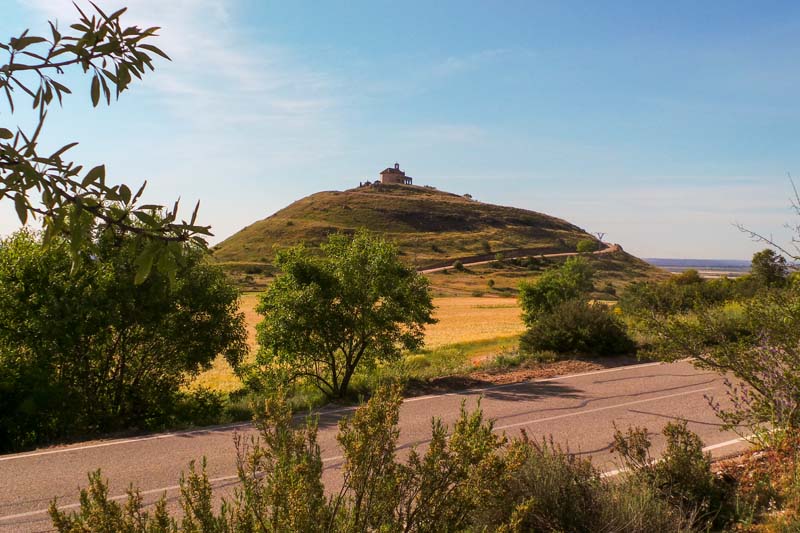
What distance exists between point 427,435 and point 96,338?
6.00 m

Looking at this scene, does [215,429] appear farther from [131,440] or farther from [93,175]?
[93,175]

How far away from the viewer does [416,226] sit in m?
138

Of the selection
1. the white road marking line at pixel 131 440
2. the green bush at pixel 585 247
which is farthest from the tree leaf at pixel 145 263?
the green bush at pixel 585 247

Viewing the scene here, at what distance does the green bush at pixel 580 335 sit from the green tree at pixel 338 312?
4221 mm

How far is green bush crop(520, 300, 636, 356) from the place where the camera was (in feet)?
53.0

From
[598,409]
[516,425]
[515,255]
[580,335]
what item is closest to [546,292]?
[580,335]

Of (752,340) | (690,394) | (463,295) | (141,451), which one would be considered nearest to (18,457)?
(141,451)

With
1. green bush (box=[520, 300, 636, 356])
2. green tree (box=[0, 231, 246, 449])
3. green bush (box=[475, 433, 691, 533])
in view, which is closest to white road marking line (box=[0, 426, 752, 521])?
green bush (box=[475, 433, 691, 533])

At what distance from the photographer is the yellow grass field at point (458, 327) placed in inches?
821

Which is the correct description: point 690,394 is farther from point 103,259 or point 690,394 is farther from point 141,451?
point 103,259

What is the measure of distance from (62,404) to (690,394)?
1143 cm

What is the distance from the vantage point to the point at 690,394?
1192 centimetres

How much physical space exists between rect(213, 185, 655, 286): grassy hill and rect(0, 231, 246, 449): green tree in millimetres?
84786

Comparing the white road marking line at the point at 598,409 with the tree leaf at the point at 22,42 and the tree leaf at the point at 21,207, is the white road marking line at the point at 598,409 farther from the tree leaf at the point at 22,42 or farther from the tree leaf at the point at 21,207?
the tree leaf at the point at 22,42
